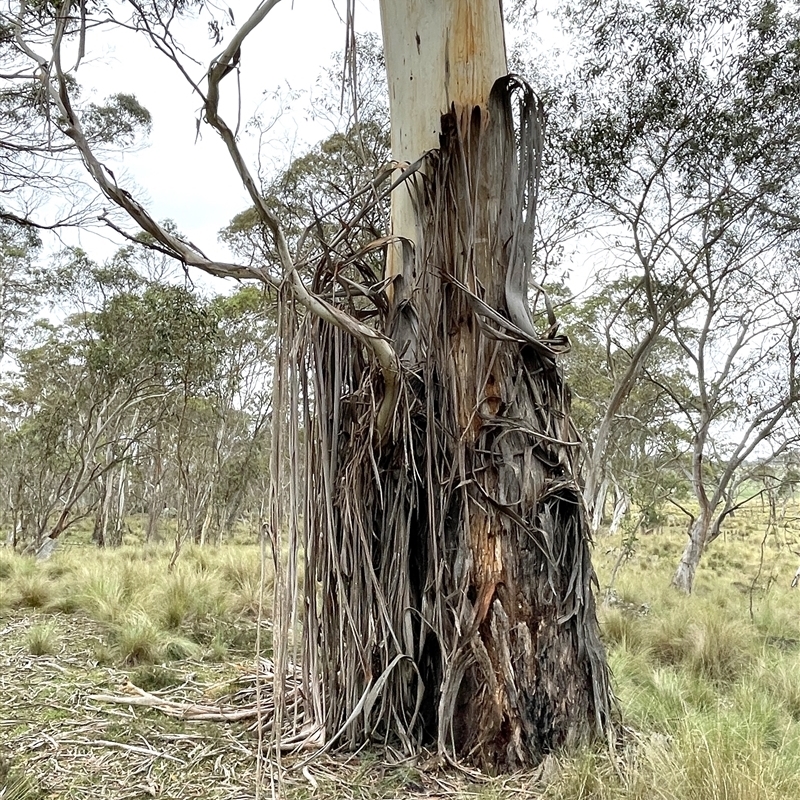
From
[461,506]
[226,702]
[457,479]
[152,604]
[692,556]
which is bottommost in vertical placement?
[226,702]

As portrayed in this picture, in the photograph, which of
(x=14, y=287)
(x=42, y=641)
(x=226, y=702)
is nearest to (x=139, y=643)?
(x=42, y=641)

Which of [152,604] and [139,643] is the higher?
[152,604]

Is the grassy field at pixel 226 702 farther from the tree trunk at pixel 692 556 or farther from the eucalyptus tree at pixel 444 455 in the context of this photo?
the tree trunk at pixel 692 556

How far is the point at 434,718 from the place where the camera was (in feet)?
8.18

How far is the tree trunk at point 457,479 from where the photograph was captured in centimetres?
237

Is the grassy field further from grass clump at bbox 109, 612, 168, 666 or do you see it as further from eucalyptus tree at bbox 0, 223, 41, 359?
eucalyptus tree at bbox 0, 223, 41, 359

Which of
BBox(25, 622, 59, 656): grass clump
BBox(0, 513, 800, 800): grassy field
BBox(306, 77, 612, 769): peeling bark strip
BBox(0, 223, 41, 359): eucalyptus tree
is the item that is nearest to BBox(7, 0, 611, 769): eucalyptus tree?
BBox(306, 77, 612, 769): peeling bark strip

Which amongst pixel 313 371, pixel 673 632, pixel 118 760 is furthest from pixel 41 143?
pixel 673 632

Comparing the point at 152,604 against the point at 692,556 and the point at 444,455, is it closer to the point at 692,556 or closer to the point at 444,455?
the point at 444,455

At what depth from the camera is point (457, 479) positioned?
98.4 inches

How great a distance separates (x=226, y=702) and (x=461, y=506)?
1486 millimetres

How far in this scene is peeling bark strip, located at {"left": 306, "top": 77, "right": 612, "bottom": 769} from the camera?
93.0 inches

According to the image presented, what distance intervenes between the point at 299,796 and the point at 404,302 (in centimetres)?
181

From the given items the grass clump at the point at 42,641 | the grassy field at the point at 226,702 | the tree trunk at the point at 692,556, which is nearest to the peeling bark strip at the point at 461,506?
the grassy field at the point at 226,702
